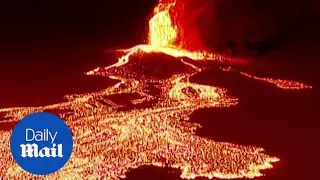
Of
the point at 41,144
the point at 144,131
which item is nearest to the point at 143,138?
the point at 144,131

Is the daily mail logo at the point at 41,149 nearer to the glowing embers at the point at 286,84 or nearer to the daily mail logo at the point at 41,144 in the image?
the daily mail logo at the point at 41,144

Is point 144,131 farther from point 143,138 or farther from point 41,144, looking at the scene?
point 41,144

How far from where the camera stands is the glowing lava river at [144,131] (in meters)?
3.89

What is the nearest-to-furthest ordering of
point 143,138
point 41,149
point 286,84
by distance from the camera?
point 41,149 → point 143,138 → point 286,84

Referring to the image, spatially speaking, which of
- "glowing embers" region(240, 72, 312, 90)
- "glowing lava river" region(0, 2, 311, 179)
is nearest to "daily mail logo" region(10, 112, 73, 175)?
"glowing lava river" region(0, 2, 311, 179)

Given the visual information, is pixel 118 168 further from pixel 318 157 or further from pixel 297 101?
pixel 297 101

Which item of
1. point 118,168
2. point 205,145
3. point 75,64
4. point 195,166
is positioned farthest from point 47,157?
point 75,64

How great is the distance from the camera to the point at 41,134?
11.4 ft

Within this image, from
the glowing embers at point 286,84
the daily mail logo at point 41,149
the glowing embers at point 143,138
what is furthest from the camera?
the glowing embers at point 286,84

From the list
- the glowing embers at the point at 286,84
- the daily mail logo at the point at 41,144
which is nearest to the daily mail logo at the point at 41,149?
the daily mail logo at the point at 41,144

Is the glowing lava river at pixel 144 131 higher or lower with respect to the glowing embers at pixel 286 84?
lower

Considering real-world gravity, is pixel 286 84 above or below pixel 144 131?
above

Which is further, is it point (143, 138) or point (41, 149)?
point (143, 138)

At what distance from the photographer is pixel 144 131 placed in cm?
459
